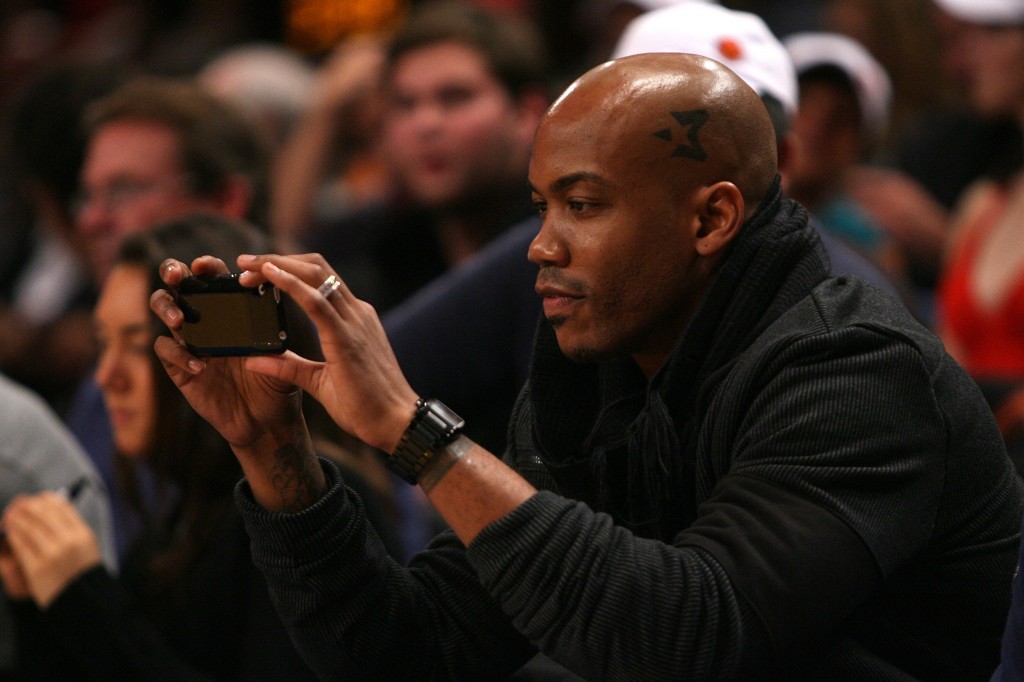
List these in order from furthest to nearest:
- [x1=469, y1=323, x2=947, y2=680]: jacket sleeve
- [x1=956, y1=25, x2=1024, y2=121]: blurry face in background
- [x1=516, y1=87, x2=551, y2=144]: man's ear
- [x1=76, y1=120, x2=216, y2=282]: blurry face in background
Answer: [x1=956, y1=25, x2=1024, y2=121]: blurry face in background < [x1=516, y1=87, x2=551, y2=144]: man's ear < [x1=76, y1=120, x2=216, y2=282]: blurry face in background < [x1=469, y1=323, x2=947, y2=680]: jacket sleeve

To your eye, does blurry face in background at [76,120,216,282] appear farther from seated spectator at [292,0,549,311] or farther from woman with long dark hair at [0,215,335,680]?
woman with long dark hair at [0,215,335,680]

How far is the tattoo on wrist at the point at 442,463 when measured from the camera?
151 centimetres

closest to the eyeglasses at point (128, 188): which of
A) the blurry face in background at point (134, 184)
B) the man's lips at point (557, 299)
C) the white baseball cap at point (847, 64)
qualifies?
the blurry face in background at point (134, 184)

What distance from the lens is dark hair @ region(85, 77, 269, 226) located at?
3396 mm

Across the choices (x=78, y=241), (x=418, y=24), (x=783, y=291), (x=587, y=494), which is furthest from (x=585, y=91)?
(x=78, y=241)

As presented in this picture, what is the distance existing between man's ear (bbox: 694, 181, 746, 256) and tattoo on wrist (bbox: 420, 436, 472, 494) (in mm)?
364

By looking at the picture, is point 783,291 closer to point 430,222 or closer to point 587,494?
point 587,494

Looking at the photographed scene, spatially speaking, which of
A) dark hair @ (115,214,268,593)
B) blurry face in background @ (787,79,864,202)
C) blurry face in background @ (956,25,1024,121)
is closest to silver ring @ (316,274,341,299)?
dark hair @ (115,214,268,593)

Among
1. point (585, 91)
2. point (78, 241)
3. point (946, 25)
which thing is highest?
point (585, 91)

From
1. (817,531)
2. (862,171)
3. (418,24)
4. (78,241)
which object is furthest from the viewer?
(862,171)

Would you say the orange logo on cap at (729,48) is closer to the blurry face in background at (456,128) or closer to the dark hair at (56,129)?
the blurry face in background at (456,128)

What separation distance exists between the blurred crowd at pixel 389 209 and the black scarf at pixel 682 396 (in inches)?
23.4

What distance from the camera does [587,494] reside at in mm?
1717

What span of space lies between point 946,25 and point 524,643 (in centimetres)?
312
